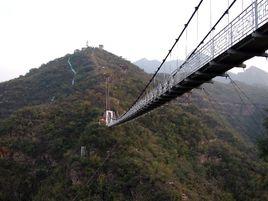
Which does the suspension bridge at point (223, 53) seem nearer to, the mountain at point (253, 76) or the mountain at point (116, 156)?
the mountain at point (116, 156)

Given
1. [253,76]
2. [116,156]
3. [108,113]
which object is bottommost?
[116,156]

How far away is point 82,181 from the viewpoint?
2450cm

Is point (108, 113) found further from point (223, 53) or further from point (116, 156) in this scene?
point (223, 53)

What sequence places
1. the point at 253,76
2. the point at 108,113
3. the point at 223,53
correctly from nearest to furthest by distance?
the point at 223,53, the point at 108,113, the point at 253,76

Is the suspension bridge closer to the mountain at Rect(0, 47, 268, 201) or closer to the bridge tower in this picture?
the mountain at Rect(0, 47, 268, 201)

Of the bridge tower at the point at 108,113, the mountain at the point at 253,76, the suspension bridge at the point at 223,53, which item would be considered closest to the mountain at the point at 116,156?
the bridge tower at the point at 108,113

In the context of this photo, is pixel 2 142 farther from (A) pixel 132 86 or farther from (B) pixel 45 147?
(A) pixel 132 86

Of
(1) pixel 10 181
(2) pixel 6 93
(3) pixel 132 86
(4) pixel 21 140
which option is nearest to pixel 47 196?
(1) pixel 10 181

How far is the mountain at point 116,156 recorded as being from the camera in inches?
941

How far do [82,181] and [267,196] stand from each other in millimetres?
11312

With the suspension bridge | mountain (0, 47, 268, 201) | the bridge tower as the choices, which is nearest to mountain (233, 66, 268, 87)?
mountain (0, 47, 268, 201)

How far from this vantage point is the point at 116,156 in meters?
25.7

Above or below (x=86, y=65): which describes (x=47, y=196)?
below

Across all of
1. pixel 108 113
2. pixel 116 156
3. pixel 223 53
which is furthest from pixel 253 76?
pixel 223 53
